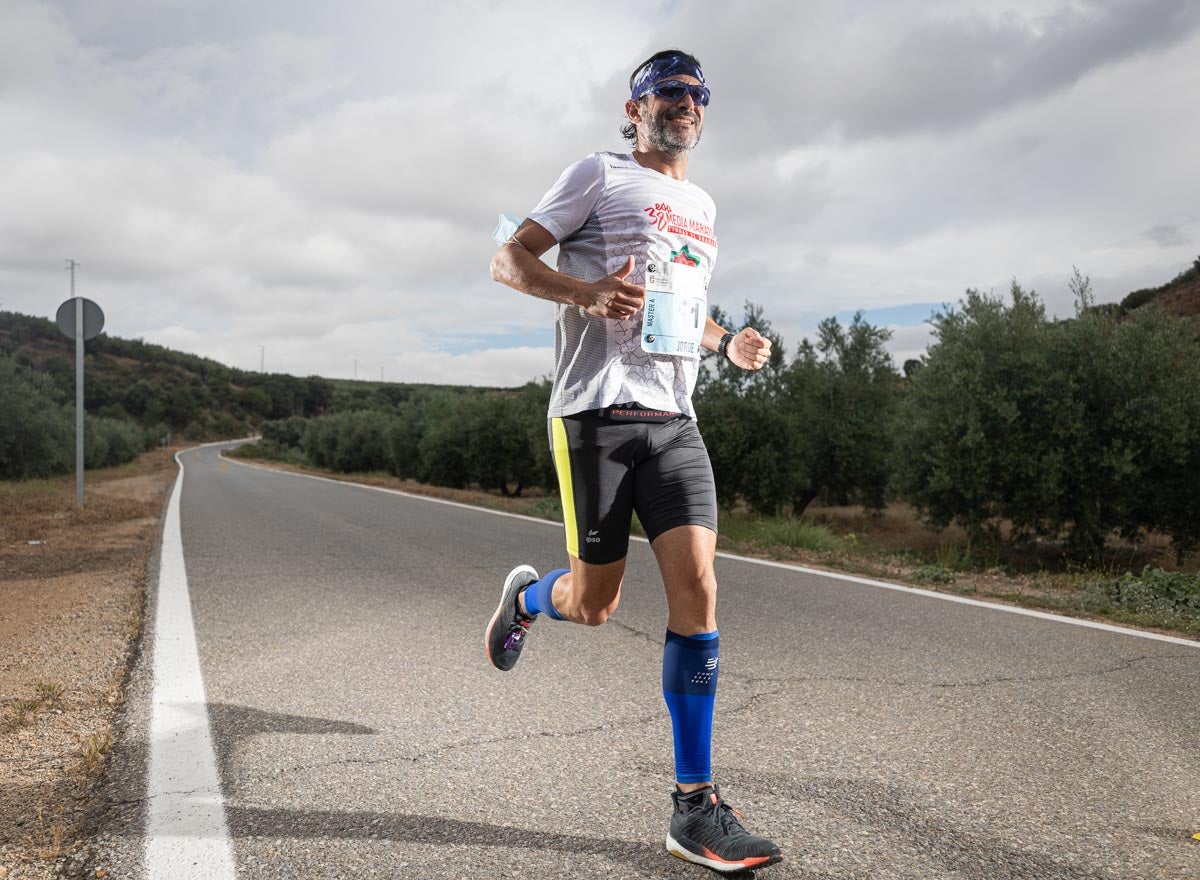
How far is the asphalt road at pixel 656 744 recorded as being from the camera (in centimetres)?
240

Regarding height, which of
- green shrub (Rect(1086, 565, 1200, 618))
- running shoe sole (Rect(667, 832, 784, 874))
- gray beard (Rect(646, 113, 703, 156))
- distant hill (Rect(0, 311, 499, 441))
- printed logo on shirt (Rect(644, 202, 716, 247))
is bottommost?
green shrub (Rect(1086, 565, 1200, 618))

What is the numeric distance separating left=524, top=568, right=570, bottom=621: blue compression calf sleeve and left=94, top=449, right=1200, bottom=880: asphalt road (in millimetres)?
476

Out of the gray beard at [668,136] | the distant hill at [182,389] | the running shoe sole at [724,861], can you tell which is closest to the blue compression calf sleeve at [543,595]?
the running shoe sole at [724,861]

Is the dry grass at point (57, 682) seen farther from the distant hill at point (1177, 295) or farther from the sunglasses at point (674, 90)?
the distant hill at point (1177, 295)

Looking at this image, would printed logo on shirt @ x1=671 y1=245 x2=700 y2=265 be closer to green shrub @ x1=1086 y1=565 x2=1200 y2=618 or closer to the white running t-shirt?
the white running t-shirt

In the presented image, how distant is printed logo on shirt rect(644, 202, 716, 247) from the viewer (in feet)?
9.08

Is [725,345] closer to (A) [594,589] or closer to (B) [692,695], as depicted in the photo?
(A) [594,589]

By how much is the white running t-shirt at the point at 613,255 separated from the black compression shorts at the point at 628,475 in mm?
66

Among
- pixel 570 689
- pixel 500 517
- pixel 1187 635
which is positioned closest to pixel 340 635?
pixel 570 689

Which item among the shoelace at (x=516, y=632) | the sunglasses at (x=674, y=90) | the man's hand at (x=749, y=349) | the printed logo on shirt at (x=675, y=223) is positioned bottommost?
the shoelace at (x=516, y=632)

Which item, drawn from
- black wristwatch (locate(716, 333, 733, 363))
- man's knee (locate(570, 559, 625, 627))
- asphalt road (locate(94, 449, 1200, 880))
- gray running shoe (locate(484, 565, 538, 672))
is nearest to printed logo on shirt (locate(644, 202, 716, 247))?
black wristwatch (locate(716, 333, 733, 363))

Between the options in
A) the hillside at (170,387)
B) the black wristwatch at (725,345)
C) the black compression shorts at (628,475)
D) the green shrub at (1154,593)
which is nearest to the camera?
the black compression shorts at (628,475)

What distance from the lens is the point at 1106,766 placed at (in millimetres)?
3072

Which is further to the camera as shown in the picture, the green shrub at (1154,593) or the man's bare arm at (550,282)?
the green shrub at (1154,593)
